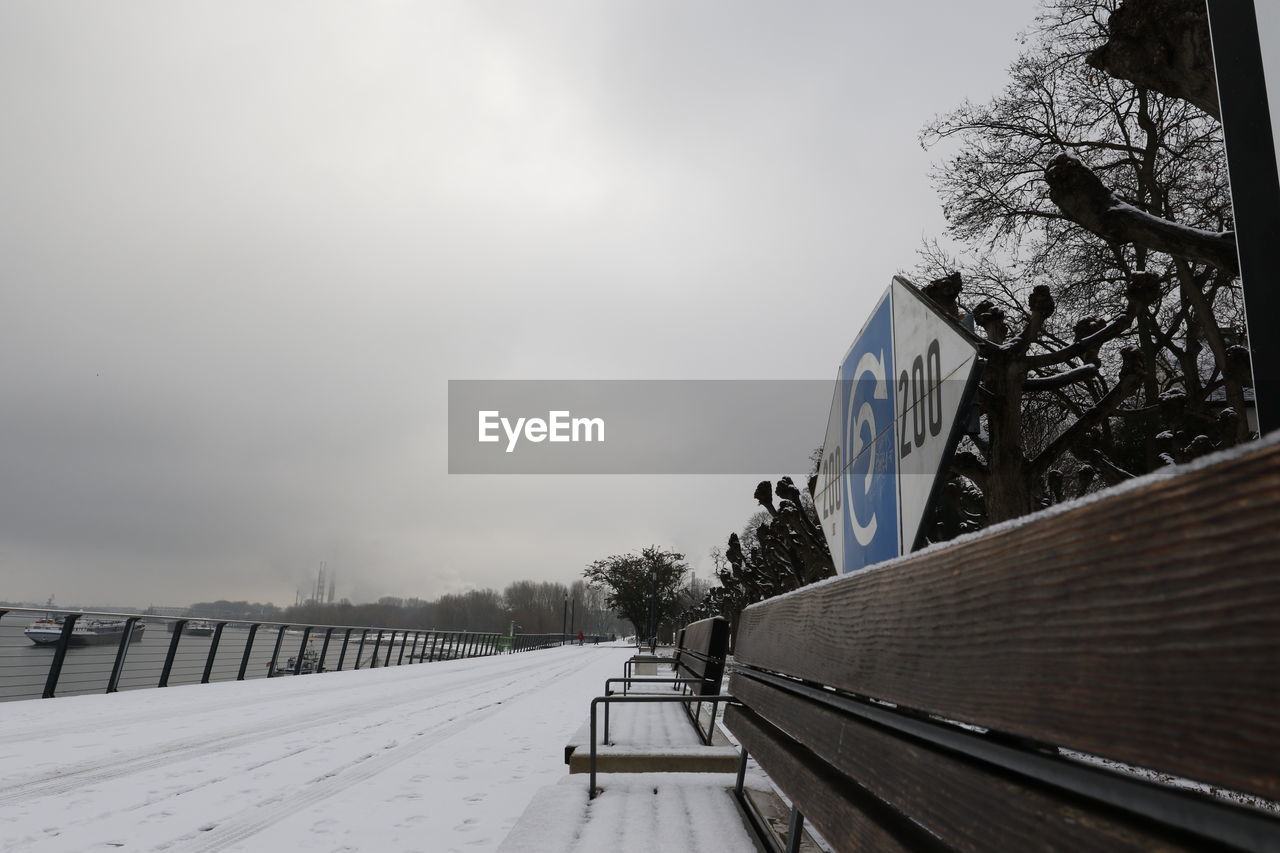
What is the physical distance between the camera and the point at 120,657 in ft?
39.0

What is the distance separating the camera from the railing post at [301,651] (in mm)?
17812

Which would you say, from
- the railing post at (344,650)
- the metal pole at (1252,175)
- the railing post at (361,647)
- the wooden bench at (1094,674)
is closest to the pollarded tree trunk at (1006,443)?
the metal pole at (1252,175)

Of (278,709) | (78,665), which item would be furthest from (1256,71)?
(78,665)

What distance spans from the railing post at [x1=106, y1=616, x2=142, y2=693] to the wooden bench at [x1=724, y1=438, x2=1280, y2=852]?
13.3 m

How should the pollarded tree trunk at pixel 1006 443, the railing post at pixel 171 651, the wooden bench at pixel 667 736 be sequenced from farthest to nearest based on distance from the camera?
the railing post at pixel 171 651, the pollarded tree trunk at pixel 1006 443, the wooden bench at pixel 667 736

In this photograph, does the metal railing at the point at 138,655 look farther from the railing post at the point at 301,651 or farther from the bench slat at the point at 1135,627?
the bench slat at the point at 1135,627

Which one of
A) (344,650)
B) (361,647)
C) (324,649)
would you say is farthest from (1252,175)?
(361,647)

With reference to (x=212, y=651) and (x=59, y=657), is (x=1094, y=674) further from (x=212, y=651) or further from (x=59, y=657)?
(x=212, y=651)

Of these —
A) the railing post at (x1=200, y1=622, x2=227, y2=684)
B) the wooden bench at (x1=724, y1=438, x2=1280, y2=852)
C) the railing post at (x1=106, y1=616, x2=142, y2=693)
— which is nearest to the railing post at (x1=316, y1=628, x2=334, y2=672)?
the railing post at (x1=200, y1=622, x2=227, y2=684)

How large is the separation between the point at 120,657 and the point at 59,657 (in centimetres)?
118

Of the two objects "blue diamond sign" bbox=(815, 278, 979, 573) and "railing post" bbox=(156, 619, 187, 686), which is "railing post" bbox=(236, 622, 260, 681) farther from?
"blue diamond sign" bbox=(815, 278, 979, 573)

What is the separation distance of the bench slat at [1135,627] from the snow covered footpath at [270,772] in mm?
3658

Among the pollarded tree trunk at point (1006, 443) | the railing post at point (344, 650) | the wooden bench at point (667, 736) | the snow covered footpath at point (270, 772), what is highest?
the pollarded tree trunk at point (1006, 443)

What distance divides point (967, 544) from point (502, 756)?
6496 millimetres
